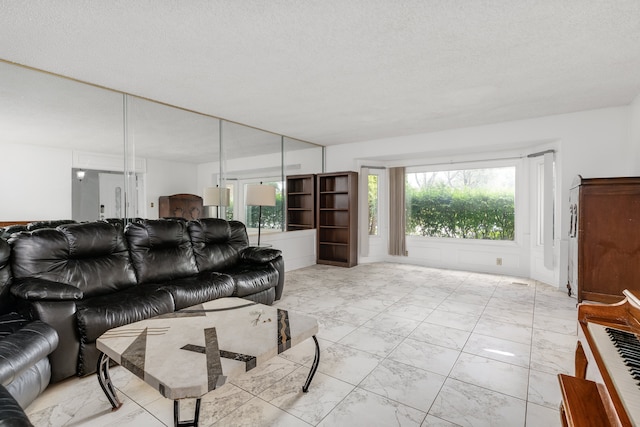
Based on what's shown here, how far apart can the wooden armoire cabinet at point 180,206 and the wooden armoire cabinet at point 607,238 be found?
15.9 ft

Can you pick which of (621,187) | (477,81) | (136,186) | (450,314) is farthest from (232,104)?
(621,187)

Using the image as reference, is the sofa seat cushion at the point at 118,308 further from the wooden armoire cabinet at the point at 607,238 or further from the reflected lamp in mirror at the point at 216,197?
the wooden armoire cabinet at the point at 607,238

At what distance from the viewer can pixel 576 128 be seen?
4258 millimetres

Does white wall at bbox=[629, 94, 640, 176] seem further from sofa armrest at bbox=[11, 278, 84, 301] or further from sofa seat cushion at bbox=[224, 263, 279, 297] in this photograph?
sofa armrest at bbox=[11, 278, 84, 301]

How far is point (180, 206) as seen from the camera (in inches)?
169

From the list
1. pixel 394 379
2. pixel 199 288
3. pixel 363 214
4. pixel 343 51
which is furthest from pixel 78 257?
pixel 363 214

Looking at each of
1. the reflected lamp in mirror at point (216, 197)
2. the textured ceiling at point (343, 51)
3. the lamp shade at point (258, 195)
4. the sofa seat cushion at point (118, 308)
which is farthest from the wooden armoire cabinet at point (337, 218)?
the sofa seat cushion at point (118, 308)

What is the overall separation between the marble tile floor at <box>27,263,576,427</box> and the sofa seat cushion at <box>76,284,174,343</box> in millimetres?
354

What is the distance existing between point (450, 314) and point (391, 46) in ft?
9.05

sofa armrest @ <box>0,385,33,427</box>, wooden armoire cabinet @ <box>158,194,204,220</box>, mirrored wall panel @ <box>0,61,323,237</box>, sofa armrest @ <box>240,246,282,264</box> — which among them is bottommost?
sofa armrest @ <box>0,385,33,427</box>

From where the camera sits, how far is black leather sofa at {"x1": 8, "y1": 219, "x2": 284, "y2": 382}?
209 cm

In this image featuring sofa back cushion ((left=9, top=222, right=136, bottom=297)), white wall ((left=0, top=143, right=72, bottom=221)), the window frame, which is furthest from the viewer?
the window frame

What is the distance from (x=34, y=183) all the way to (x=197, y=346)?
2.92m

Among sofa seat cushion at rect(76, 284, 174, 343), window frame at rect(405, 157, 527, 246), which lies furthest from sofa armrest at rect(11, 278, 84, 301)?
window frame at rect(405, 157, 527, 246)
